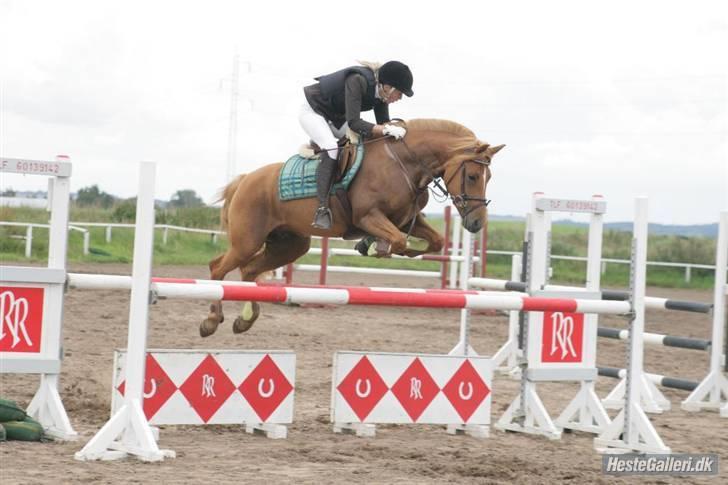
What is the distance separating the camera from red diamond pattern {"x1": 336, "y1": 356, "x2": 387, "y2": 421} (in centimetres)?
611

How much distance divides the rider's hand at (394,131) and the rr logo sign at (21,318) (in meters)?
2.16

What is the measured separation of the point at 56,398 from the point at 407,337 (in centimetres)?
626

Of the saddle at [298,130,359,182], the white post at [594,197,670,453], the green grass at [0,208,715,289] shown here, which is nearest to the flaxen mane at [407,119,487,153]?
the saddle at [298,130,359,182]

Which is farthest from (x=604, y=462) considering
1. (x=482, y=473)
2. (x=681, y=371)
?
(x=681, y=371)

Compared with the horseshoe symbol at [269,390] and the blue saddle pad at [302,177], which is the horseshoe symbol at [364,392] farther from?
the blue saddle pad at [302,177]

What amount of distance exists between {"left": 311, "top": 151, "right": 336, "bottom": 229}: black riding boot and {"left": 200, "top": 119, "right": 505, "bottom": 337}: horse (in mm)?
71

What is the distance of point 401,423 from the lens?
6.23m

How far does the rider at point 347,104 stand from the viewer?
6.36 metres

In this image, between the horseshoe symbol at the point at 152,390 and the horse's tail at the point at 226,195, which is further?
the horse's tail at the point at 226,195

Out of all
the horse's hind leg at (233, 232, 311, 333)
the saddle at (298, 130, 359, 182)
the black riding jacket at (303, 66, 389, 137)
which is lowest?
the horse's hind leg at (233, 232, 311, 333)

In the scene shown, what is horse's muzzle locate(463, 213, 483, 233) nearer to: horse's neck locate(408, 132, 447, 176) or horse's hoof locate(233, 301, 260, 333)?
horse's neck locate(408, 132, 447, 176)

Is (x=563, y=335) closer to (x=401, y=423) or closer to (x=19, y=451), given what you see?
(x=401, y=423)

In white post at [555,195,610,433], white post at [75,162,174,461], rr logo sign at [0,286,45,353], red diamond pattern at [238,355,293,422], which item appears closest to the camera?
white post at [75,162,174,461]

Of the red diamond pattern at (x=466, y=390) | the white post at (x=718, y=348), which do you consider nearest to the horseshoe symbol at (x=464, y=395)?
the red diamond pattern at (x=466, y=390)
